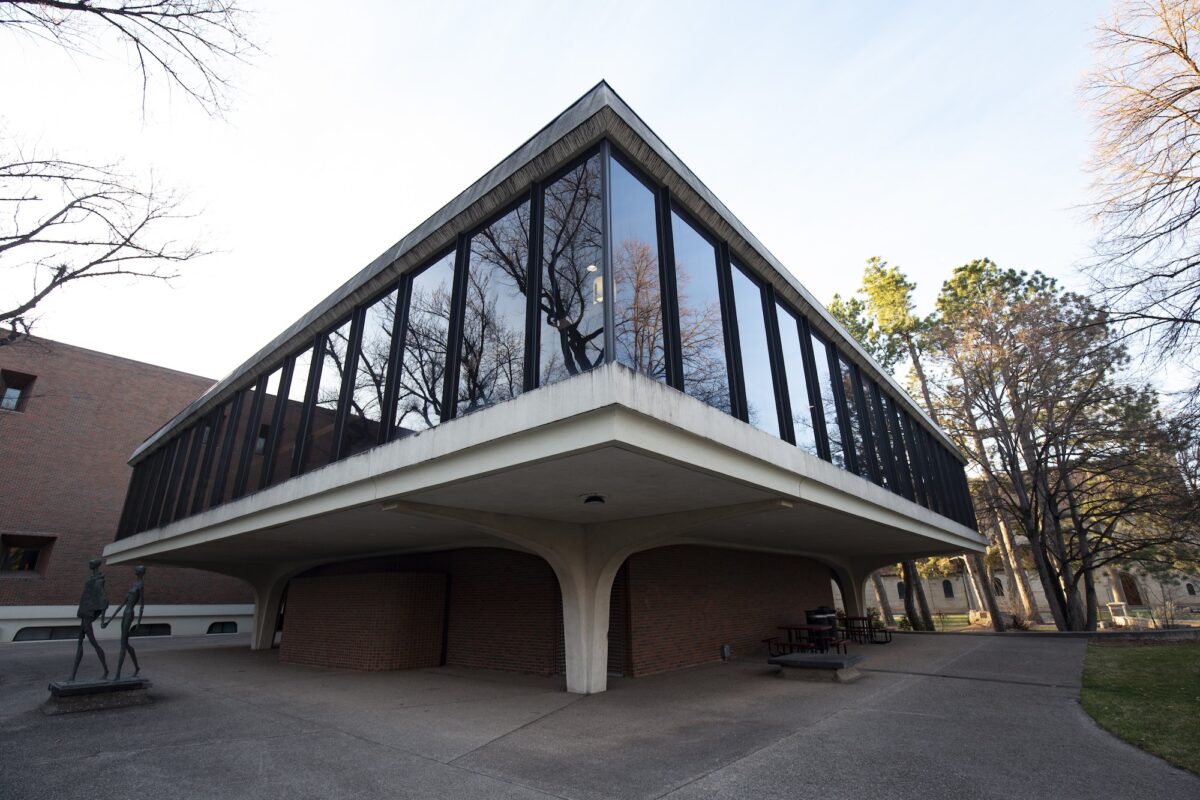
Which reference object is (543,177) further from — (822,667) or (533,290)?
(822,667)

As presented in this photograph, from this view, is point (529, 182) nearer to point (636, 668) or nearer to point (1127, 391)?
point (636, 668)

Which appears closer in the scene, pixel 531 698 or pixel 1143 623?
pixel 531 698

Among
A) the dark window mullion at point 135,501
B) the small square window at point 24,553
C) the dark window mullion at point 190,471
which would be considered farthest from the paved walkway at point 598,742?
the small square window at point 24,553

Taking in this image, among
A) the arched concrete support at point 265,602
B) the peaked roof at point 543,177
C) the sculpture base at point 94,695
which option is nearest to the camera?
the peaked roof at point 543,177

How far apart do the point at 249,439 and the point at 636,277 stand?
10938 mm

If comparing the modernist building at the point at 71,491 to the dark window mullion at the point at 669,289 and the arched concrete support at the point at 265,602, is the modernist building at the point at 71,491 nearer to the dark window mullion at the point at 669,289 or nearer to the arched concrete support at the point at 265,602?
the arched concrete support at the point at 265,602

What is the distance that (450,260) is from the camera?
899 cm

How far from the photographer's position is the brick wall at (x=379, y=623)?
1348 centimetres

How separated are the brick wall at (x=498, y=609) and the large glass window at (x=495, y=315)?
6.21 metres

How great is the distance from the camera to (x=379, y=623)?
44.5 ft

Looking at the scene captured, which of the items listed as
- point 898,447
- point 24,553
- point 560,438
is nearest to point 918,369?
point 898,447

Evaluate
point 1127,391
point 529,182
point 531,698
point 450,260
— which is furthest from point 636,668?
point 1127,391

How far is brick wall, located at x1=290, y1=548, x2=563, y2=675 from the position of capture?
12.1m

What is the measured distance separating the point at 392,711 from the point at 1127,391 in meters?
23.8
